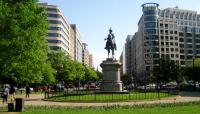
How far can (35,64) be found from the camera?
149 feet

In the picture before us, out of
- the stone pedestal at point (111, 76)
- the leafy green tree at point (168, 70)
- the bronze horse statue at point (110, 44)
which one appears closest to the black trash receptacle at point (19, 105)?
the stone pedestal at point (111, 76)

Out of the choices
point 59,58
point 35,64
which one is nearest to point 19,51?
point 35,64

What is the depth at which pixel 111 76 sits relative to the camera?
59.8 m

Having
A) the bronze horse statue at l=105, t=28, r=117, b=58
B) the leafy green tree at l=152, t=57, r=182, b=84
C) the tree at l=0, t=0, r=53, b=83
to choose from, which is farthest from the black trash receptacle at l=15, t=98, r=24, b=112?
the leafy green tree at l=152, t=57, r=182, b=84

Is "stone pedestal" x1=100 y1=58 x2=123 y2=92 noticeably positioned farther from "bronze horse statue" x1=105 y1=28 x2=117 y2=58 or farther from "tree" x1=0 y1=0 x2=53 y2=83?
"tree" x1=0 y1=0 x2=53 y2=83

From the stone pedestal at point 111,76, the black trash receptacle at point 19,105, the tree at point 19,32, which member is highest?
the tree at point 19,32

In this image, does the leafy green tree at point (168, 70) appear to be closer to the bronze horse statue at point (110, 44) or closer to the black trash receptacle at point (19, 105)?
the bronze horse statue at point (110, 44)

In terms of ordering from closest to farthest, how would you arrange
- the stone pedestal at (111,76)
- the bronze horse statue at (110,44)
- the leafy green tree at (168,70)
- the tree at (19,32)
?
the tree at (19,32) < the stone pedestal at (111,76) < the bronze horse statue at (110,44) < the leafy green tree at (168,70)

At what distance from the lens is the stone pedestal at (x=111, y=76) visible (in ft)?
196

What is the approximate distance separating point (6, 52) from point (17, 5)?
5.07m

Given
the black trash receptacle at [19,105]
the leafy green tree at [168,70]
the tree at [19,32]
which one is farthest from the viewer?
the leafy green tree at [168,70]

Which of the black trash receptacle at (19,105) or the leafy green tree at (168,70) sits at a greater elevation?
the leafy green tree at (168,70)

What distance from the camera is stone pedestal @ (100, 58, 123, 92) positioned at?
196ft

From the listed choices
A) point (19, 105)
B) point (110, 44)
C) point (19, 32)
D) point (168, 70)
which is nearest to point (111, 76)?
point (110, 44)
